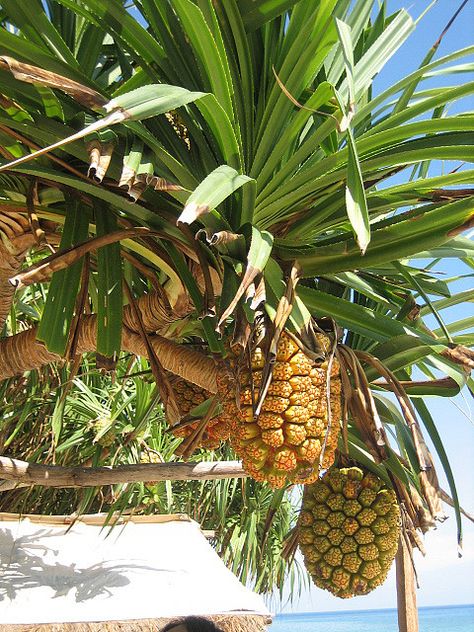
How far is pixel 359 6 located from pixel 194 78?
41 cm

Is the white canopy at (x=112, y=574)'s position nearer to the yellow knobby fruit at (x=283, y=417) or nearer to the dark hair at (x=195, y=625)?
the dark hair at (x=195, y=625)

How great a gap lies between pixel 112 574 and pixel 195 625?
0.58m

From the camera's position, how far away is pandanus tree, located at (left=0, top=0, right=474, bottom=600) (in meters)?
1.00

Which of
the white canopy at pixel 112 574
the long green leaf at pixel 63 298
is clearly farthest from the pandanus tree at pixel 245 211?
the white canopy at pixel 112 574

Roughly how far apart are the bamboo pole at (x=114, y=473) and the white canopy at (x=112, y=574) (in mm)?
853

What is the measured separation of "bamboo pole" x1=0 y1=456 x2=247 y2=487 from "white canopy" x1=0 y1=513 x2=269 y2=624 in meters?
0.85

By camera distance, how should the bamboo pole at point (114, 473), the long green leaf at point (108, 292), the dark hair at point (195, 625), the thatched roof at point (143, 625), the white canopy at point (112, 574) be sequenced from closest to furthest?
the long green leaf at point (108, 292), the bamboo pole at point (114, 473), the dark hair at point (195, 625), the thatched roof at point (143, 625), the white canopy at point (112, 574)

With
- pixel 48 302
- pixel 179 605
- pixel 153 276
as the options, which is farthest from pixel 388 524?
pixel 179 605

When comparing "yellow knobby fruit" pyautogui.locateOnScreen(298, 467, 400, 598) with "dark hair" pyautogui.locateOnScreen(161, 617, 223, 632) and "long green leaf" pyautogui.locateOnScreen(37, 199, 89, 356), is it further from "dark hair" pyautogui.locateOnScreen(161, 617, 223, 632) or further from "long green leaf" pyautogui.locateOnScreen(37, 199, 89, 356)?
"dark hair" pyautogui.locateOnScreen(161, 617, 223, 632)

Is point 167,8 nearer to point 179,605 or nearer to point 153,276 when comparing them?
point 153,276

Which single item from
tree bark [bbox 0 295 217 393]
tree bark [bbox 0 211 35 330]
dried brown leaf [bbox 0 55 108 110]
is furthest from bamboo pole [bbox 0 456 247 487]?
dried brown leaf [bbox 0 55 108 110]

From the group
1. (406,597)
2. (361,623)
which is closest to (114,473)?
(406,597)

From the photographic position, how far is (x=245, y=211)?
1.13 meters

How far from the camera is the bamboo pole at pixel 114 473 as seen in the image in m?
1.72
